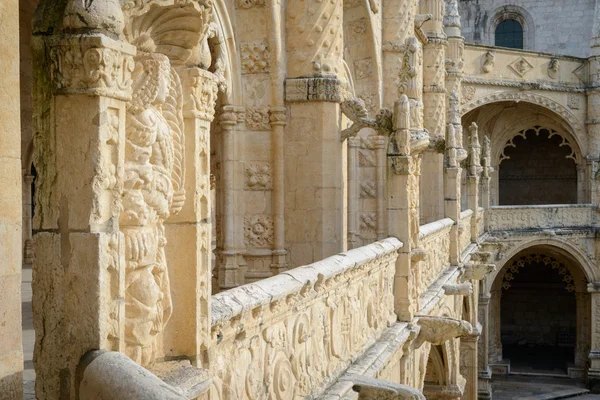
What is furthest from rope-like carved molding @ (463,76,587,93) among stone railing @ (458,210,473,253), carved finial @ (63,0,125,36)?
carved finial @ (63,0,125,36)

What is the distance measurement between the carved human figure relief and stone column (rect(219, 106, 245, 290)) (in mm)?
6061

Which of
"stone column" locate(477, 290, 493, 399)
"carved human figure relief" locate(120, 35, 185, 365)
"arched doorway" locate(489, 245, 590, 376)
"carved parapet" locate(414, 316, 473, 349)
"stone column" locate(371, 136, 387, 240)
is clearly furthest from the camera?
"arched doorway" locate(489, 245, 590, 376)

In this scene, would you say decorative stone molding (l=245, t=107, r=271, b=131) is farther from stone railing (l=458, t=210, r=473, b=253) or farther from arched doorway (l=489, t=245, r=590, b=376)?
arched doorway (l=489, t=245, r=590, b=376)

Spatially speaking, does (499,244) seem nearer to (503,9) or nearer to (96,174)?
(503,9)

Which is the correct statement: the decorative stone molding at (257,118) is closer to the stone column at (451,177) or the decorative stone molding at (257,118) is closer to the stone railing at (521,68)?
the stone column at (451,177)

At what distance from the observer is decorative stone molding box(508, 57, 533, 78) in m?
25.7

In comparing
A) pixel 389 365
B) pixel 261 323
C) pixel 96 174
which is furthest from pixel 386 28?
pixel 96 174

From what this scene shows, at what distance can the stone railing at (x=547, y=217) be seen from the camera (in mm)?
24547

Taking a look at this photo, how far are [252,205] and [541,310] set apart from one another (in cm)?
2370

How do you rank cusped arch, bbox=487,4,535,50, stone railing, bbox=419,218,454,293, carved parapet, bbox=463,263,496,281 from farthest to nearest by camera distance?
cusped arch, bbox=487,4,535,50 → carved parapet, bbox=463,263,496,281 → stone railing, bbox=419,218,454,293

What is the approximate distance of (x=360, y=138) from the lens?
13688mm

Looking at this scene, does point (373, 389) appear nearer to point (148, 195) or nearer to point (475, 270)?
point (148, 195)

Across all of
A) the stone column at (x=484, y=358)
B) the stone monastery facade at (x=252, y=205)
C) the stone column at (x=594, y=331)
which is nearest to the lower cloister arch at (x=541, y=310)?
the stone monastery facade at (x=252, y=205)

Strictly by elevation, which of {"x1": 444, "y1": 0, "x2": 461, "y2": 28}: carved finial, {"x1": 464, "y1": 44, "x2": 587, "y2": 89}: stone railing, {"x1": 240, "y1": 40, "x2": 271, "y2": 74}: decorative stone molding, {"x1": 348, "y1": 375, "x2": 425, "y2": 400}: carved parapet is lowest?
{"x1": 348, "y1": 375, "x2": 425, "y2": 400}: carved parapet
